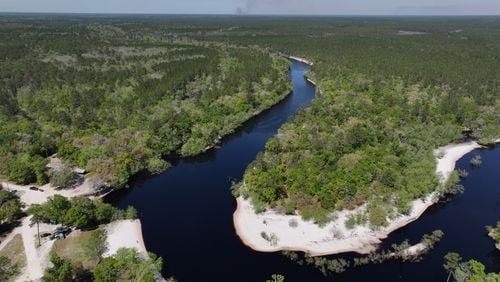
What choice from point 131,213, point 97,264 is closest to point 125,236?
point 131,213

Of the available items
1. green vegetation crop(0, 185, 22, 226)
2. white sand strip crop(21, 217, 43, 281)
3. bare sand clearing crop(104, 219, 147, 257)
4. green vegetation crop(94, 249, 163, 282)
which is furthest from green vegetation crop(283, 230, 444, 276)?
green vegetation crop(0, 185, 22, 226)

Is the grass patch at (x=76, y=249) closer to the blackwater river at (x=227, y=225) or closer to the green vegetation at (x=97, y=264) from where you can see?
the green vegetation at (x=97, y=264)

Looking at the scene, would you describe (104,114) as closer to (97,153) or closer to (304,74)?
(97,153)

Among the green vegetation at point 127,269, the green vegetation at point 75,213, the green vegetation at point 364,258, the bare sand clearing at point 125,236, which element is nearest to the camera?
the green vegetation at point 127,269

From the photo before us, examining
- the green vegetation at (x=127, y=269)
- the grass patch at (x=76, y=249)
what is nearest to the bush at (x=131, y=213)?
the grass patch at (x=76, y=249)

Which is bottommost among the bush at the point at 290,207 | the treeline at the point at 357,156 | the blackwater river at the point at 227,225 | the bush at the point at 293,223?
the blackwater river at the point at 227,225

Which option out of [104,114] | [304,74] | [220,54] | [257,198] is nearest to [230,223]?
[257,198]
